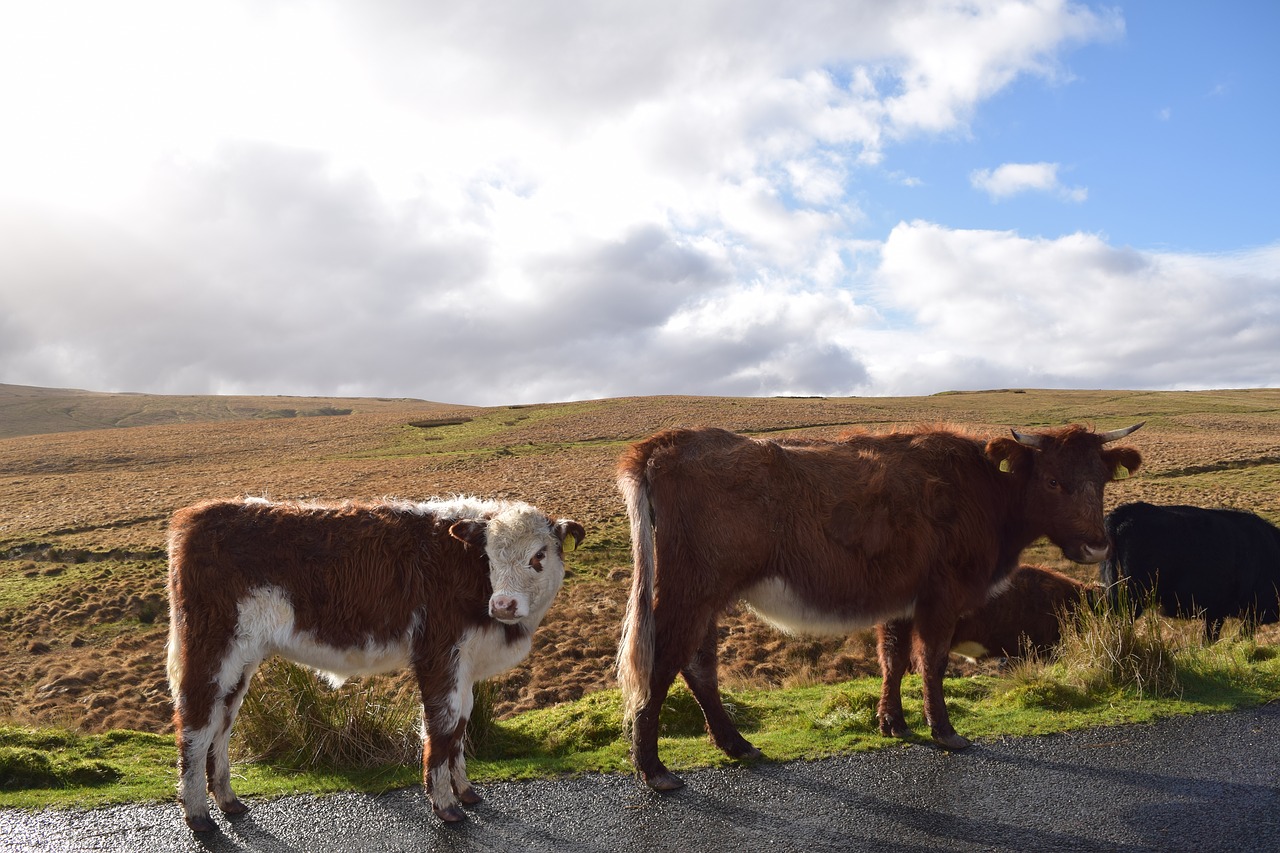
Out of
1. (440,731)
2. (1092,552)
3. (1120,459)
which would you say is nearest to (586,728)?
(440,731)

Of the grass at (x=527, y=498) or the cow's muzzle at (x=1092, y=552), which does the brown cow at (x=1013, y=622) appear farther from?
the cow's muzzle at (x=1092, y=552)

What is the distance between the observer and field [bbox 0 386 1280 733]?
1196 centimetres

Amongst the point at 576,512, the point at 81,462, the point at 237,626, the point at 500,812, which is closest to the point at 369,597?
the point at 237,626

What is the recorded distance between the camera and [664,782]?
6.18m

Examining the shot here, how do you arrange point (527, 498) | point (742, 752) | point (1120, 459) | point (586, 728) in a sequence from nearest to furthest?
point (742, 752) < point (586, 728) < point (1120, 459) < point (527, 498)

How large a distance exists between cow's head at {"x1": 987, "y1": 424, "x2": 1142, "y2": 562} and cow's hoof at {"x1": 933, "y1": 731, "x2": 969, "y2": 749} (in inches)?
80.0

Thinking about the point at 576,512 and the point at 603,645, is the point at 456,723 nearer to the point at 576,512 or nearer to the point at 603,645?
the point at 603,645

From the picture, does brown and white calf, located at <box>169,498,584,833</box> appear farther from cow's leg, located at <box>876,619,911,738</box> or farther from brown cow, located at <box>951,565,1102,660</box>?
brown cow, located at <box>951,565,1102,660</box>

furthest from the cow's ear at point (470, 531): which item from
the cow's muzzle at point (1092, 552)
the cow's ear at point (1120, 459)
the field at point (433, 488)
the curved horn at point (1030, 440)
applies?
the cow's ear at point (1120, 459)

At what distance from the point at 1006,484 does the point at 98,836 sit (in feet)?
25.8

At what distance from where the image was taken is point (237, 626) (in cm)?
604

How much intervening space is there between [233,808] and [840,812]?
4.34 metres

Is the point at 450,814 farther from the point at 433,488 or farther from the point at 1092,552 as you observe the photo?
the point at 433,488

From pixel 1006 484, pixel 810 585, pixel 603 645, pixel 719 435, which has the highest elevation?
pixel 719 435
